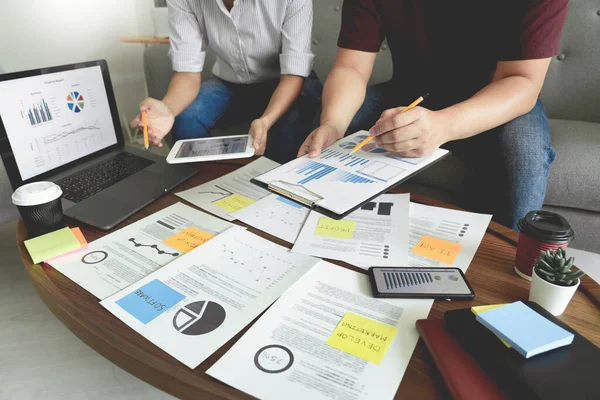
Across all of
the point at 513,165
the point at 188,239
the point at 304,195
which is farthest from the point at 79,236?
the point at 513,165

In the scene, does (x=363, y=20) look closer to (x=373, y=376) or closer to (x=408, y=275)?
(x=408, y=275)

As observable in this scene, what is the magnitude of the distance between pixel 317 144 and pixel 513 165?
48cm

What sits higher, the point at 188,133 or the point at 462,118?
the point at 462,118

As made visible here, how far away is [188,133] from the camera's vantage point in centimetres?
131

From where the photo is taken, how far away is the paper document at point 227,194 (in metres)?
0.83

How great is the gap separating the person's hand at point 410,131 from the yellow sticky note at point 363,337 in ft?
1.18

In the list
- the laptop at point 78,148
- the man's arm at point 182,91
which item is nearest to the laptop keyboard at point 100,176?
the laptop at point 78,148

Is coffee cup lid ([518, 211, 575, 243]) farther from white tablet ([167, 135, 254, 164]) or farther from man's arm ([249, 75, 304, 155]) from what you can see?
man's arm ([249, 75, 304, 155])

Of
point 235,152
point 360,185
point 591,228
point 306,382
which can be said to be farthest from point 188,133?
point 591,228

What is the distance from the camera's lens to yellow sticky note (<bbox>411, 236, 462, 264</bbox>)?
2.22 ft

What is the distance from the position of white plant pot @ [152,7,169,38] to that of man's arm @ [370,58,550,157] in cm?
172

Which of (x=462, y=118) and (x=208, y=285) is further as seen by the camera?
(x=462, y=118)

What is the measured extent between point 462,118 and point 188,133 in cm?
83

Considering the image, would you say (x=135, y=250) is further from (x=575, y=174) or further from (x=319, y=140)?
(x=575, y=174)
